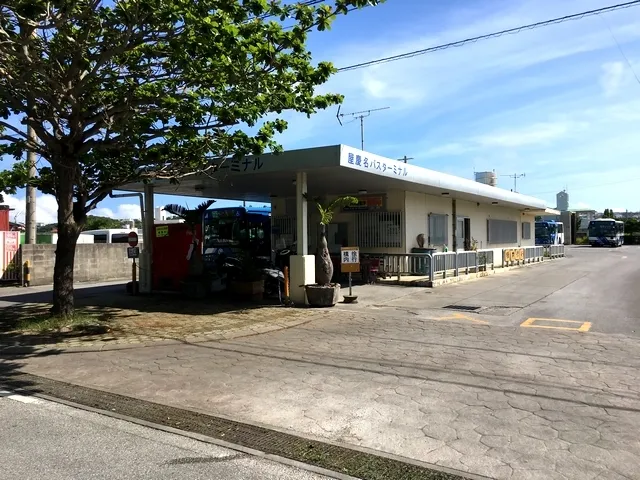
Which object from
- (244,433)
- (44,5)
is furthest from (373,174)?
(244,433)

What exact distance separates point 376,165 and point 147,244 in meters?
8.07

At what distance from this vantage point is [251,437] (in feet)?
15.7

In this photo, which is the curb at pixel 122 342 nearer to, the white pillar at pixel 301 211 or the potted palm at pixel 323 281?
the potted palm at pixel 323 281

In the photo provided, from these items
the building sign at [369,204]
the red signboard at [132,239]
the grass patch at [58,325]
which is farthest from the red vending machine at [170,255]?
the building sign at [369,204]

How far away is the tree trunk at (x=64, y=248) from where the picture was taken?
10.5 m

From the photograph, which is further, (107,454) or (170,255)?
(170,255)

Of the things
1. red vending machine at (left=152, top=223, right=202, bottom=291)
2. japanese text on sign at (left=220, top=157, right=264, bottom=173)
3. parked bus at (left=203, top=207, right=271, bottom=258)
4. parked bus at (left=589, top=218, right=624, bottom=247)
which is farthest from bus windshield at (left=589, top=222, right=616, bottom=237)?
japanese text on sign at (left=220, top=157, right=264, bottom=173)

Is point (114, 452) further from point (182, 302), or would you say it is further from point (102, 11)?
point (182, 302)

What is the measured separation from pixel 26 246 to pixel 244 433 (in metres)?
18.1

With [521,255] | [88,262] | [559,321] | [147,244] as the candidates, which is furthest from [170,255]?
[521,255]

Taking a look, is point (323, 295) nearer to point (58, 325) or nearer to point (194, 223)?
point (194, 223)

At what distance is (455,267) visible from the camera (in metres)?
18.8

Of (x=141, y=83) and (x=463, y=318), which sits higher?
(x=141, y=83)

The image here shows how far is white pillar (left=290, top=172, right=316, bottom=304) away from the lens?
13.1 metres
